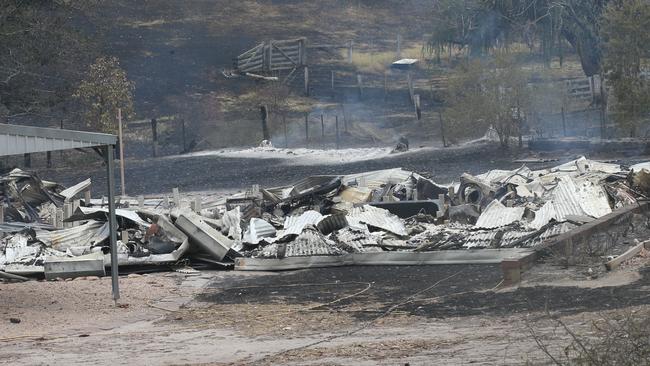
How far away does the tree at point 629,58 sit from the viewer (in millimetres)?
32594

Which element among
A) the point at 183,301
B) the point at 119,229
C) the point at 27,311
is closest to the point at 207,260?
the point at 119,229

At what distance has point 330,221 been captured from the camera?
1984 centimetres

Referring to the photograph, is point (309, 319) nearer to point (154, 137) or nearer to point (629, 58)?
point (629, 58)

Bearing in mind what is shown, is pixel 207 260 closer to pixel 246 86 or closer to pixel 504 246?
pixel 504 246

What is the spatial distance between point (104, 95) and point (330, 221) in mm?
22211

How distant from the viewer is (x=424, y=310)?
12977mm

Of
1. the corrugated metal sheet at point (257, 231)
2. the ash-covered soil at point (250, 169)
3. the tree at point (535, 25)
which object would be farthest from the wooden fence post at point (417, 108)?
the corrugated metal sheet at point (257, 231)

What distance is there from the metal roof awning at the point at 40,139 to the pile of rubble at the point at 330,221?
2.84 metres

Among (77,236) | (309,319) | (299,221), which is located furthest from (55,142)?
(299,221)

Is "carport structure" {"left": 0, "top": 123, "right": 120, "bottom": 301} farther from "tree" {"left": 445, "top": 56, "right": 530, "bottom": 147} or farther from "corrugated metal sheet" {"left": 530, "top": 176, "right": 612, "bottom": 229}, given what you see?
"tree" {"left": 445, "top": 56, "right": 530, "bottom": 147}

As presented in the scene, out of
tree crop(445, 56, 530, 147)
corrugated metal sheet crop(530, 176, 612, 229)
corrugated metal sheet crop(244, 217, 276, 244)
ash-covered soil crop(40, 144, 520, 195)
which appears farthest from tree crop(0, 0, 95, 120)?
→ corrugated metal sheet crop(530, 176, 612, 229)

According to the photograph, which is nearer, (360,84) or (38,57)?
(38,57)

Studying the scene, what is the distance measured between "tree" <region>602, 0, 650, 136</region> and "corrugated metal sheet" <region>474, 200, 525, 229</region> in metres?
14.1

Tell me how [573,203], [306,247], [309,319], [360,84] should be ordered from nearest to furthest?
[309,319] < [306,247] < [573,203] < [360,84]
